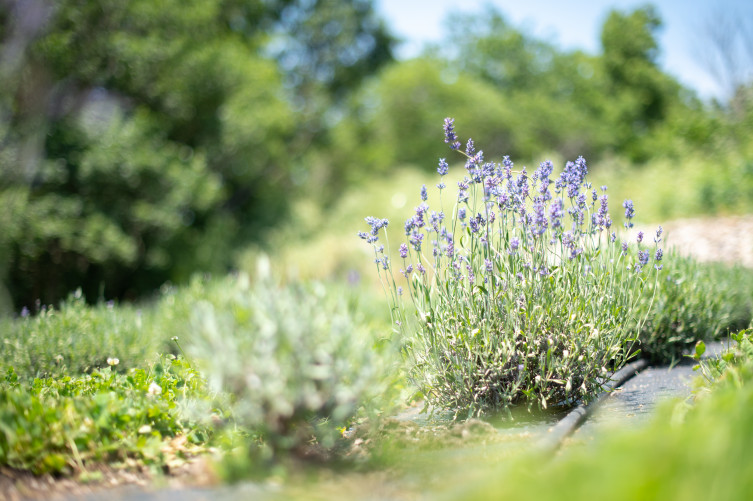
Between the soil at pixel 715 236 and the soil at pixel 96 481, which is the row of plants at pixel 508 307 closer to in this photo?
the soil at pixel 96 481

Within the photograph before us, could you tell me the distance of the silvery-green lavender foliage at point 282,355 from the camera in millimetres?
2258

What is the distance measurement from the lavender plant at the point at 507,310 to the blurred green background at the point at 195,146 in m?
4.10

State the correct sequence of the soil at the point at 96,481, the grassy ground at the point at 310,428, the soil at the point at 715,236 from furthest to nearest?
the soil at the point at 715,236 → the soil at the point at 96,481 → the grassy ground at the point at 310,428

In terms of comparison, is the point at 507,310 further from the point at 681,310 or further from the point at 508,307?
the point at 681,310

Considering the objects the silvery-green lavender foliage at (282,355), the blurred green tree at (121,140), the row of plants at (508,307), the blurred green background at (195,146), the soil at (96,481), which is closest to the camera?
the silvery-green lavender foliage at (282,355)

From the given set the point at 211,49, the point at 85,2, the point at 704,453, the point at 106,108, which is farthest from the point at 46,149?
the point at 704,453

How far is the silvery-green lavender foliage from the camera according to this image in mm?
2258

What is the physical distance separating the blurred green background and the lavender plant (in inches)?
161

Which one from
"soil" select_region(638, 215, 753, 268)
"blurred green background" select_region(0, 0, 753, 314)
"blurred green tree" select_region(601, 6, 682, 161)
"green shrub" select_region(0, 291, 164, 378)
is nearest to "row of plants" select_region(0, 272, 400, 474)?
"green shrub" select_region(0, 291, 164, 378)

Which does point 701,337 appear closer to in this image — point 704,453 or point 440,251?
point 440,251

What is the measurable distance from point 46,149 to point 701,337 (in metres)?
11.1

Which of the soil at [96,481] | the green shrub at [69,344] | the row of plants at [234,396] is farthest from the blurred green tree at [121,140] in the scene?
the soil at [96,481]

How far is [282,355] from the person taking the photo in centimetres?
227

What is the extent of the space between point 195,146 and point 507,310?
43.1 ft
